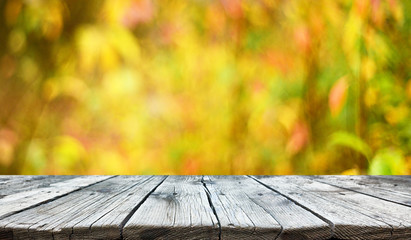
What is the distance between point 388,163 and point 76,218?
4.72ft

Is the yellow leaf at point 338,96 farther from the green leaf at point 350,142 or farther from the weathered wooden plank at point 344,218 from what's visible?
the weathered wooden plank at point 344,218

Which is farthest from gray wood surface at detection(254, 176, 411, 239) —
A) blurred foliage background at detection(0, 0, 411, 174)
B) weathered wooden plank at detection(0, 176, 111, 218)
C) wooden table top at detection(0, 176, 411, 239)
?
blurred foliage background at detection(0, 0, 411, 174)

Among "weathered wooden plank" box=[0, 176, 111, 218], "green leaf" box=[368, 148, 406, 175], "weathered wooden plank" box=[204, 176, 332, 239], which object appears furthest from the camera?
"green leaf" box=[368, 148, 406, 175]

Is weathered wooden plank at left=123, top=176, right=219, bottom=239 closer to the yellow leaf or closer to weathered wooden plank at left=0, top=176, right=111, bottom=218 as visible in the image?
weathered wooden plank at left=0, top=176, right=111, bottom=218

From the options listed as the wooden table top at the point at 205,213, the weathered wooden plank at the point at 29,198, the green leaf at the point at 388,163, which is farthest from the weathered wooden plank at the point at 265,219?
the green leaf at the point at 388,163

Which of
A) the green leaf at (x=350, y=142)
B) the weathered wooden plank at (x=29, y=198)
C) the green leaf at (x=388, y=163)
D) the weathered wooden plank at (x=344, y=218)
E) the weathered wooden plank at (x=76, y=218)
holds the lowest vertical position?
the weathered wooden plank at (x=344, y=218)

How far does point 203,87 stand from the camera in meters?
1.70

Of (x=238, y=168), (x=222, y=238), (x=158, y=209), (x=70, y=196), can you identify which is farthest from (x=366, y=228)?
(x=238, y=168)

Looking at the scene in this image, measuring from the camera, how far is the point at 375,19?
67.6 inches

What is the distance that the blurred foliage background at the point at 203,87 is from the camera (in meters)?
1.70

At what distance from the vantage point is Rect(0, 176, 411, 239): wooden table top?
0.53 metres

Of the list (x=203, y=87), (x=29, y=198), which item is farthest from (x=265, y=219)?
(x=203, y=87)

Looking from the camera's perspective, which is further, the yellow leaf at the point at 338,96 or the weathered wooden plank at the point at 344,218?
the yellow leaf at the point at 338,96

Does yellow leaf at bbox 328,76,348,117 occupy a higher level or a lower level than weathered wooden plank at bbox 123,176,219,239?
higher
